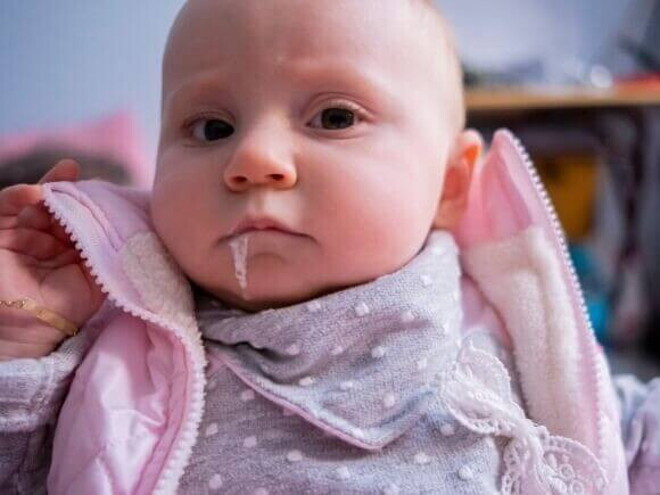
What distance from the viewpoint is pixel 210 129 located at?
531 millimetres

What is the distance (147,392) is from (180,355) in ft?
0.11

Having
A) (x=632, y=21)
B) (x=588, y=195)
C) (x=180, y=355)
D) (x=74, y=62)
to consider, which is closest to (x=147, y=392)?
(x=180, y=355)

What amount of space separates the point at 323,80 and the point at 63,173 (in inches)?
8.1

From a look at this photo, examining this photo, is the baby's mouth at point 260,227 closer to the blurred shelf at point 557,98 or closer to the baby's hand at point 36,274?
the baby's hand at point 36,274

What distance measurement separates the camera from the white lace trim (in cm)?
48

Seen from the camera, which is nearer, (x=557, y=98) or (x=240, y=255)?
(x=240, y=255)

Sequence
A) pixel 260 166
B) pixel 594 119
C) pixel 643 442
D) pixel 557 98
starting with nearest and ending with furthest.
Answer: pixel 260 166 < pixel 643 442 < pixel 557 98 < pixel 594 119

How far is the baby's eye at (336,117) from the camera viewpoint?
51 cm

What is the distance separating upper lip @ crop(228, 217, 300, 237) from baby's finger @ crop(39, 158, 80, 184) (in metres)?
0.16

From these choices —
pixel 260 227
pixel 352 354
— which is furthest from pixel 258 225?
pixel 352 354

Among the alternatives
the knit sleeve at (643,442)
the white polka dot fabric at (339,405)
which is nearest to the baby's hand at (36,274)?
the white polka dot fabric at (339,405)

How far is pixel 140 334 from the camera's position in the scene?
1.76 feet

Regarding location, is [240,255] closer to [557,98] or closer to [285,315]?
[285,315]

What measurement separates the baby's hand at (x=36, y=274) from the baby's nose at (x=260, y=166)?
14cm
